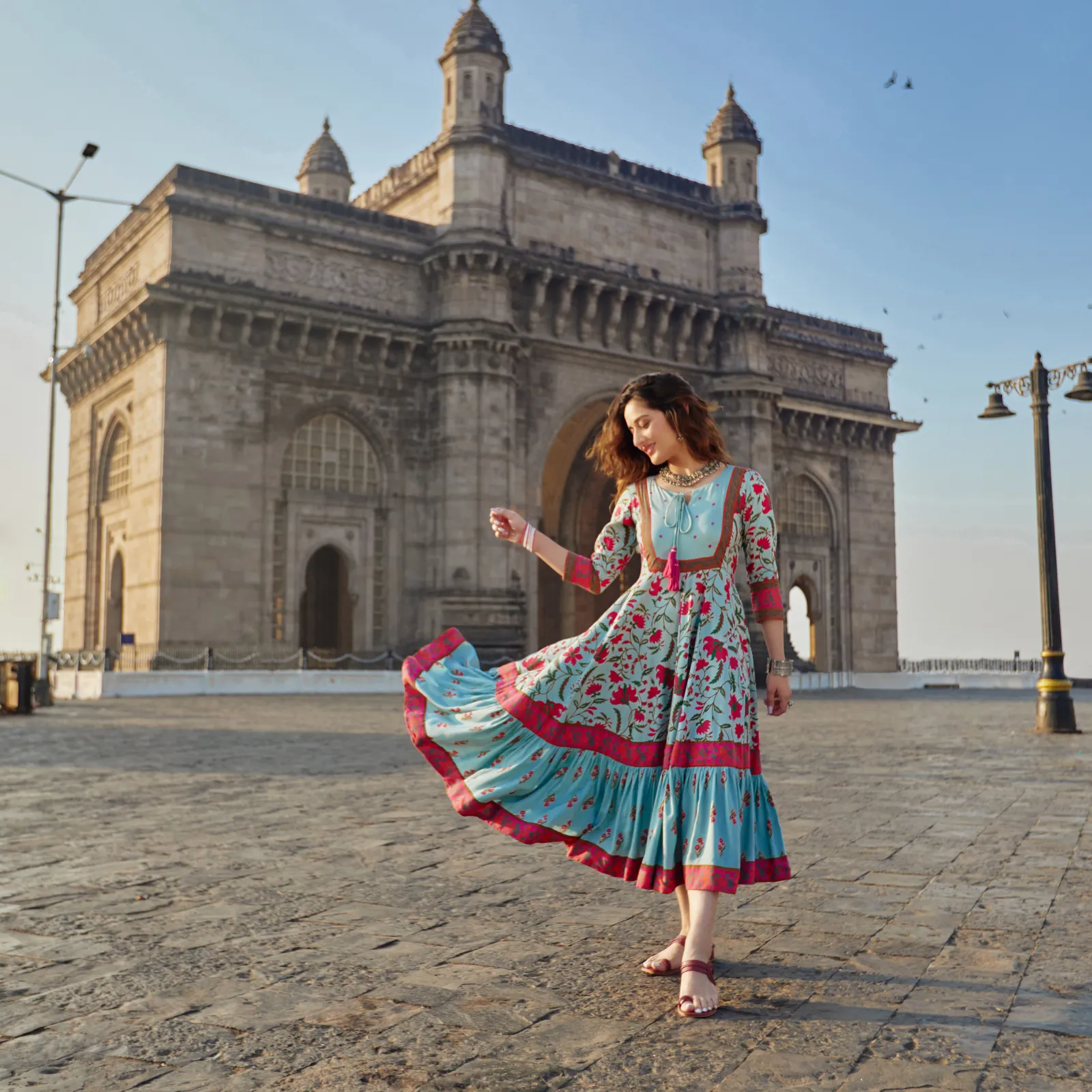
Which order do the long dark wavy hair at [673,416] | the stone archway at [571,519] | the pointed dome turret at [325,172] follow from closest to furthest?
the long dark wavy hair at [673,416]
the stone archway at [571,519]
the pointed dome turret at [325,172]

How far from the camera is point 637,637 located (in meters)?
3.58

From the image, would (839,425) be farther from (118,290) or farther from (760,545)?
(760,545)

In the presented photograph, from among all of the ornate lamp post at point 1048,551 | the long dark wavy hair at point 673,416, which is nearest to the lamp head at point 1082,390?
the ornate lamp post at point 1048,551

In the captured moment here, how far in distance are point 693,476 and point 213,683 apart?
19312mm

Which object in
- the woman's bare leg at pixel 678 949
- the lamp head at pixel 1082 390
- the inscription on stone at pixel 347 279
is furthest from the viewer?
the inscription on stone at pixel 347 279

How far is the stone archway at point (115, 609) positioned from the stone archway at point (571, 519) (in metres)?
10.6

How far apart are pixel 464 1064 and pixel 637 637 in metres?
1.44

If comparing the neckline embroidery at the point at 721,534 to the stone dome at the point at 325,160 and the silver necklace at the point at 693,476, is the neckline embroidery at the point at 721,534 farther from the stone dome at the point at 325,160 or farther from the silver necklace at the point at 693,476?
the stone dome at the point at 325,160

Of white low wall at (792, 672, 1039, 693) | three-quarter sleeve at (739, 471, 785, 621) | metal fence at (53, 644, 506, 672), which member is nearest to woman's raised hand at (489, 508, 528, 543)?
three-quarter sleeve at (739, 471, 785, 621)

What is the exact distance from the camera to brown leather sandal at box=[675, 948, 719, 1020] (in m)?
3.00

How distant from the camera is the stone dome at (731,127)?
30.6 meters

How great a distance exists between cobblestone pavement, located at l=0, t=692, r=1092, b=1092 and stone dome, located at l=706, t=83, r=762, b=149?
26.8 m

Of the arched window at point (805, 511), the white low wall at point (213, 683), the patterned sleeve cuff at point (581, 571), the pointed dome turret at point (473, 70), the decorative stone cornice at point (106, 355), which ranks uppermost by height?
the pointed dome turret at point (473, 70)

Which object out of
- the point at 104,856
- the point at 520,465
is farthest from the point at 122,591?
the point at 104,856
